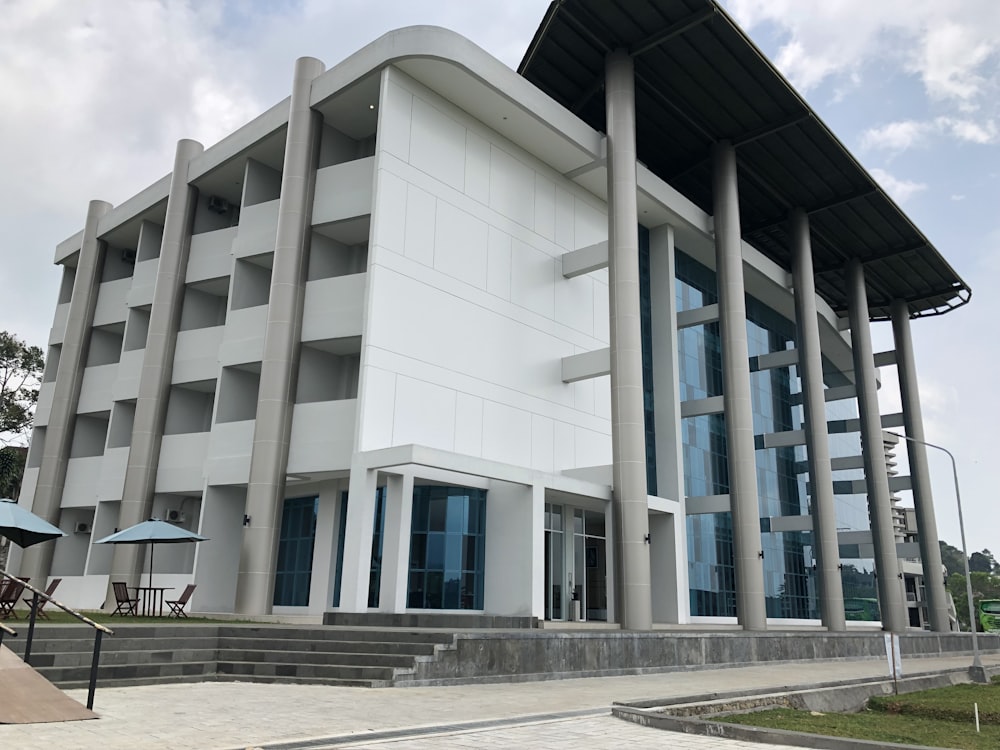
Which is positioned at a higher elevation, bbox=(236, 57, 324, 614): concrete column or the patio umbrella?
bbox=(236, 57, 324, 614): concrete column

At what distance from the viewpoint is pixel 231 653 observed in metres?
15.0

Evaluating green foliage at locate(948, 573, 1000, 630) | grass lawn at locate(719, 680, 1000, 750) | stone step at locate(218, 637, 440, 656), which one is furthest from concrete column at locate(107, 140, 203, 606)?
green foliage at locate(948, 573, 1000, 630)

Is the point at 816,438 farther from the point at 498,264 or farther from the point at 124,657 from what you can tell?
the point at 124,657

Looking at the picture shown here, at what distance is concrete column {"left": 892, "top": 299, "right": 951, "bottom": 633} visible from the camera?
40312 millimetres

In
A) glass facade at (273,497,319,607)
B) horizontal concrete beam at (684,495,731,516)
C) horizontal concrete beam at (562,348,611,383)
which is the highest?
horizontal concrete beam at (562,348,611,383)

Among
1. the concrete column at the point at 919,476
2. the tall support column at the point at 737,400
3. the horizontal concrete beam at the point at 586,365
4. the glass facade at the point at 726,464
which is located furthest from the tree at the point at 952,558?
the horizontal concrete beam at the point at 586,365

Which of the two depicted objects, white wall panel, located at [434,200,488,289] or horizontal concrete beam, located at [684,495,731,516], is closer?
white wall panel, located at [434,200,488,289]

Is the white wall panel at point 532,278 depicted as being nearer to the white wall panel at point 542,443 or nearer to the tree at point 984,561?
the white wall panel at point 542,443

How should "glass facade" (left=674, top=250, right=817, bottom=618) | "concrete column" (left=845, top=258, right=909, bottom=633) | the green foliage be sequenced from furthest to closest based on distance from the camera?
the green foliage, "concrete column" (left=845, top=258, right=909, bottom=633), "glass facade" (left=674, top=250, right=817, bottom=618)

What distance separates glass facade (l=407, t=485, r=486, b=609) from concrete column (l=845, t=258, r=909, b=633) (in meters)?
21.3

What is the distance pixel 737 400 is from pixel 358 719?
23490 mm

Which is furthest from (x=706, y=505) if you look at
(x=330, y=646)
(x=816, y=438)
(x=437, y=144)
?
(x=330, y=646)

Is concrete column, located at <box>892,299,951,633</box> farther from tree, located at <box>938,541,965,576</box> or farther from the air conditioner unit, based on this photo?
tree, located at <box>938,541,965,576</box>

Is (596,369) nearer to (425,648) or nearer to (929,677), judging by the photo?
(929,677)
